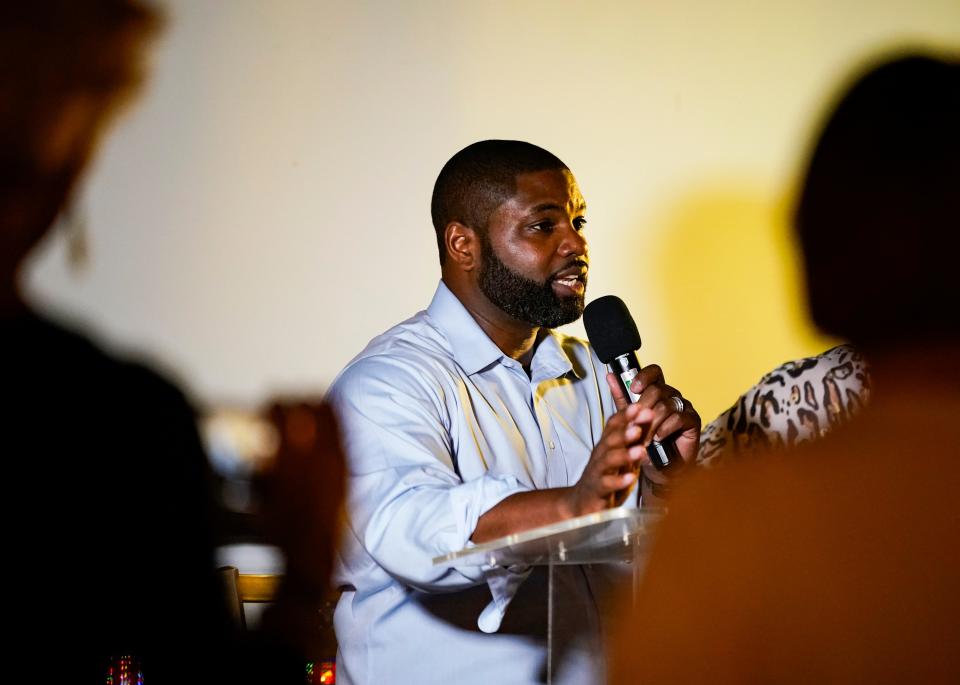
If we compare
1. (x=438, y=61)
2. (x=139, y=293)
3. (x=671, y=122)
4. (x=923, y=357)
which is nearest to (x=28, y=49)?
(x=139, y=293)

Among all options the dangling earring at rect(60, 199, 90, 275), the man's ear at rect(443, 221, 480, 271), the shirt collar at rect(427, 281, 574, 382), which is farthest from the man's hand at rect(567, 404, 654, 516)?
the dangling earring at rect(60, 199, 90, 275)

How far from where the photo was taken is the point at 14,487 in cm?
184

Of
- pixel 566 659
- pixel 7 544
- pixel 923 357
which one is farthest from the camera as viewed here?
pixel 566 659

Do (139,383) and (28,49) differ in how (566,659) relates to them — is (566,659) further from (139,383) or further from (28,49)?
(28,49)

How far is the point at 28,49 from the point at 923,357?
219 centimetres

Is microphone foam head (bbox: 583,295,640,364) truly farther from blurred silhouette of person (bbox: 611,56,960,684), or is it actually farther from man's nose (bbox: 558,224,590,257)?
blurred silhouette of person (bbox: 611,56,960,684)

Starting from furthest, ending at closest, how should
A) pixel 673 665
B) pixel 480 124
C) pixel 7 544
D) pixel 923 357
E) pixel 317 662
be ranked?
pixel 480 124, pixel 317 662, pixel 7 544, pixel 923 357, pixel 673 665

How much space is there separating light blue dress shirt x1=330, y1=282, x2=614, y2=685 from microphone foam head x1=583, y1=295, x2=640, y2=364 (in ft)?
1.14

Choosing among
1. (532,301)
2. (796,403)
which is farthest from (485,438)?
(796,403)

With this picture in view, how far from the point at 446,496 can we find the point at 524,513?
0.17 meters

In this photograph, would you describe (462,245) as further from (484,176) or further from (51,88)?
(51,88)

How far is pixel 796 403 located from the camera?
2.03m

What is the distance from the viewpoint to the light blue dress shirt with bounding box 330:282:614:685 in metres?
1.85

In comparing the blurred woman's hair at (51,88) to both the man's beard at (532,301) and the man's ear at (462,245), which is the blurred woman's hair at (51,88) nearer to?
the man's ear at (462,245)
